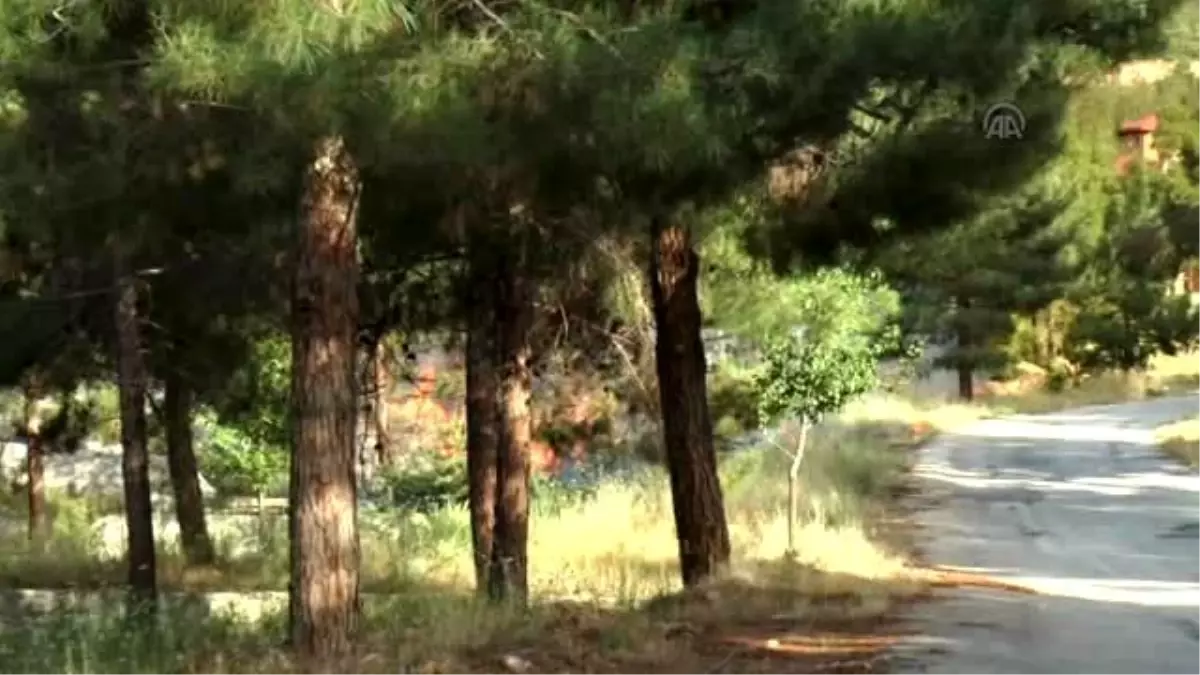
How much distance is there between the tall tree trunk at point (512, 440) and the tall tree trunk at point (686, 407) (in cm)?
128

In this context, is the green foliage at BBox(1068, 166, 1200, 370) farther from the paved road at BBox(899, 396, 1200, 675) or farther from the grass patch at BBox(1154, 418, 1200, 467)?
the paved road at BBox(899, 396, 1200, 675)

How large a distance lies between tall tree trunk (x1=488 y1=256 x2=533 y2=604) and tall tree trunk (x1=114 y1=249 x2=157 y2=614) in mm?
3153

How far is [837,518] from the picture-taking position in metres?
25.8

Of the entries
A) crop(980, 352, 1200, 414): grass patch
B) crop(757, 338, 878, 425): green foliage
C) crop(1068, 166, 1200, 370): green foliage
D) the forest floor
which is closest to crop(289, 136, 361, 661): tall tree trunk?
the forest floor

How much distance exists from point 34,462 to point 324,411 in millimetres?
17406

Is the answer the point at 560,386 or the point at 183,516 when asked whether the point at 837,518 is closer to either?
the point at 560,386

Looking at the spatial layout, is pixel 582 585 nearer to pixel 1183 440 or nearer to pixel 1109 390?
pixel 1183 440

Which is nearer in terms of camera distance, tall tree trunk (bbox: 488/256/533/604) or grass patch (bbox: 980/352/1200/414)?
tall tree trunk (bbox: 488/256/533/604)

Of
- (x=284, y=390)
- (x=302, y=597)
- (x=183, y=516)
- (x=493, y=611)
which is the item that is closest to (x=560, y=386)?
(x=284, y=390)

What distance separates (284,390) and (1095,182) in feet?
141

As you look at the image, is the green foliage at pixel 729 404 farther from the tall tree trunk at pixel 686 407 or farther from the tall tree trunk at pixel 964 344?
the tall tree trunk at pixel 964 344

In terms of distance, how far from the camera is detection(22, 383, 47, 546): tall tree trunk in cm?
2456

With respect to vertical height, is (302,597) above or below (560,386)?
below

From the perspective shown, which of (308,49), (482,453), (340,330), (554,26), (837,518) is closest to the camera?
(308,49)
